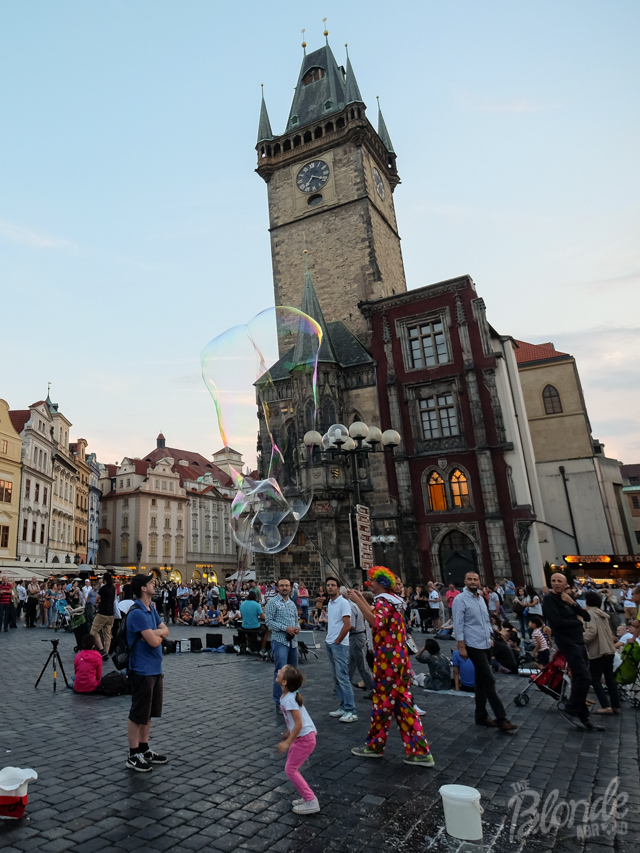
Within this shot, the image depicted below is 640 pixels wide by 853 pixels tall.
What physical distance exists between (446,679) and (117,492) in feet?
222

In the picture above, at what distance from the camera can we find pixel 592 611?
811 centimetres

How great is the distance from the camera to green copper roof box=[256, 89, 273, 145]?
1699 inches

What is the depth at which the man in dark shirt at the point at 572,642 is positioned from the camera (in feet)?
23.5

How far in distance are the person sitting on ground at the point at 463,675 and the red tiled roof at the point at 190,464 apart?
224ft

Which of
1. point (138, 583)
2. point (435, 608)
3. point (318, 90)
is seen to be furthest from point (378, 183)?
point (138, 583)

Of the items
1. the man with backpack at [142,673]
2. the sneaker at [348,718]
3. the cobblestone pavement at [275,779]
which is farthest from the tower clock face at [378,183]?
the man with backpack at [142,673]

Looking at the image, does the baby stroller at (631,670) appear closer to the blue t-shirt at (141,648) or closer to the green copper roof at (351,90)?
the blue t-shirt at (141,648)

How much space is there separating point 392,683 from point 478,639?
75.1 inches

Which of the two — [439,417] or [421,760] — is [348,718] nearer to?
[421,760]

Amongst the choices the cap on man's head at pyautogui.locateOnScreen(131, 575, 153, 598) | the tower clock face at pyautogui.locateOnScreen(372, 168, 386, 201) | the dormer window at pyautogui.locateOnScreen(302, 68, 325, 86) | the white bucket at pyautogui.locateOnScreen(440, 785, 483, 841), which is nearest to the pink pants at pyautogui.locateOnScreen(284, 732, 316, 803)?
the white bucket at pyautogui.locateOnScreen(440, 785, 483, 841)

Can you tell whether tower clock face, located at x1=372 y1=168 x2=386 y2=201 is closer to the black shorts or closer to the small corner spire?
the small corner spire

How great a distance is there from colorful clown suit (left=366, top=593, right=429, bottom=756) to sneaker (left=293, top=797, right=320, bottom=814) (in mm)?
1464

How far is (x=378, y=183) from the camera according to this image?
42.4 metres

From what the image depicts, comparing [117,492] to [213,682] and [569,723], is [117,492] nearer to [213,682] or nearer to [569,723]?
[213,682]
